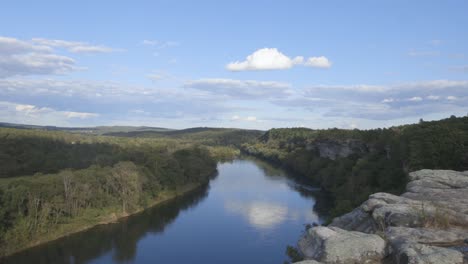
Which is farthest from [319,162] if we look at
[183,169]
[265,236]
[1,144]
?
[1,144]

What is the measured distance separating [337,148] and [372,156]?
22.3m

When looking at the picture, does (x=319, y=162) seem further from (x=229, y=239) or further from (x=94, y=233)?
(x=94, y=233)

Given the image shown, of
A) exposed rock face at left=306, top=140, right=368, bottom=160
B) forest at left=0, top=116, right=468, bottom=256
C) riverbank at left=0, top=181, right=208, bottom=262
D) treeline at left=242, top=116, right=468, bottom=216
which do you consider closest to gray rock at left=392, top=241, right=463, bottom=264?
forest at left=0, top=116, right=468, bottom=256

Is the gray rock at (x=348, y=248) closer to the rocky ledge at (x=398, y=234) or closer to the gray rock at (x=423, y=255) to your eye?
the rocky ledge at (x=398, y=234)

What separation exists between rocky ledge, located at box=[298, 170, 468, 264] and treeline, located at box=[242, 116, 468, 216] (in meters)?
14.1

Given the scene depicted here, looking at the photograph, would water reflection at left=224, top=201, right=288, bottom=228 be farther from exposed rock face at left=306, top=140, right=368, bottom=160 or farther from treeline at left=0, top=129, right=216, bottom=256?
exposed rock face at left=306, top=140, right=368, bottom=160

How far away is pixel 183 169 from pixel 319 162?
29.4 metres

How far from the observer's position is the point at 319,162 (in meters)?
77.8

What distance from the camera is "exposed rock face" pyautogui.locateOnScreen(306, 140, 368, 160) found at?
229 ft

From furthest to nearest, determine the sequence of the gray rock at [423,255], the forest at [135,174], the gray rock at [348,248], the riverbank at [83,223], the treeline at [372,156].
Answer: the riverbank at [83,223], the forest at [135,174], the treeline at [372,156], the gray rock at [348,248], the gray rock at [423,255]

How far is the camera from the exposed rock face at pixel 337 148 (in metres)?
69.9

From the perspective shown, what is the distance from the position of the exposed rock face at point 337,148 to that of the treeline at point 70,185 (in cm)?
2768

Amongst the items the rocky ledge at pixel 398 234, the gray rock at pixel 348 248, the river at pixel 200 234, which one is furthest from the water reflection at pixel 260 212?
the gray rock at pixel 348 248

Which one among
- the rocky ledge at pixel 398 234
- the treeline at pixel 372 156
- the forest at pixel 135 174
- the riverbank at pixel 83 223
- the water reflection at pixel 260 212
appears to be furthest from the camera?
the water reflection at pixel 260 212
